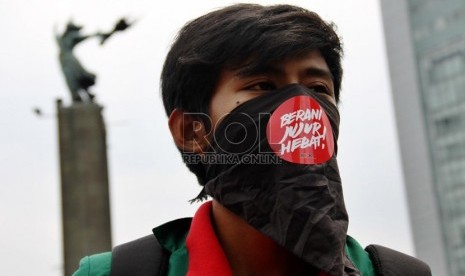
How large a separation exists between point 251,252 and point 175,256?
194 millimetres

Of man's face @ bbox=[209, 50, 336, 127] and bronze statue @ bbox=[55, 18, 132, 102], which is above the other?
bronze statue @ bbox=[55, 18, 132, 102]

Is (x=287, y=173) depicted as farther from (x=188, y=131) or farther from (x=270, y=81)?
(x=188, y=131)

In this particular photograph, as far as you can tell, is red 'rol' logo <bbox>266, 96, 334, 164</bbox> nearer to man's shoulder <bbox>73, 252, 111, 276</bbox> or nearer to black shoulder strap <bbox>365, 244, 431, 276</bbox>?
black shoulder strap <bbox>365, 244, 431, 276</bbox>

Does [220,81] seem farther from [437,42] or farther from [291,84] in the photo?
[437,42]

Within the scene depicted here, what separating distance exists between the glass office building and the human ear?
185 feet

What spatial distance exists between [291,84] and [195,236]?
462 mm

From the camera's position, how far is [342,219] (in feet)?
8.70

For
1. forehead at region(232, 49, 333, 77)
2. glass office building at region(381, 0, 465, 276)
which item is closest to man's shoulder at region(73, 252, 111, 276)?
forehead at region(232, 49, 333, 77)

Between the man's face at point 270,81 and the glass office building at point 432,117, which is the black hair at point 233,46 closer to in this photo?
the man's face at point 270,81

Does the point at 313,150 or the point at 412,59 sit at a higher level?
the point at 412,59

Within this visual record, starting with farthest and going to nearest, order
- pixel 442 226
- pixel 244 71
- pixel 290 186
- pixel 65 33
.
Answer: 1. pixel 442 226
2. pixel 65 33
3. pixel 244 71
4. pixel 290 186

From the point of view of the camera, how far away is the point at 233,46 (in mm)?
2867

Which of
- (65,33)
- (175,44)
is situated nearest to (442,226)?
(65,33)

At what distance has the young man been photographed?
104 inches
